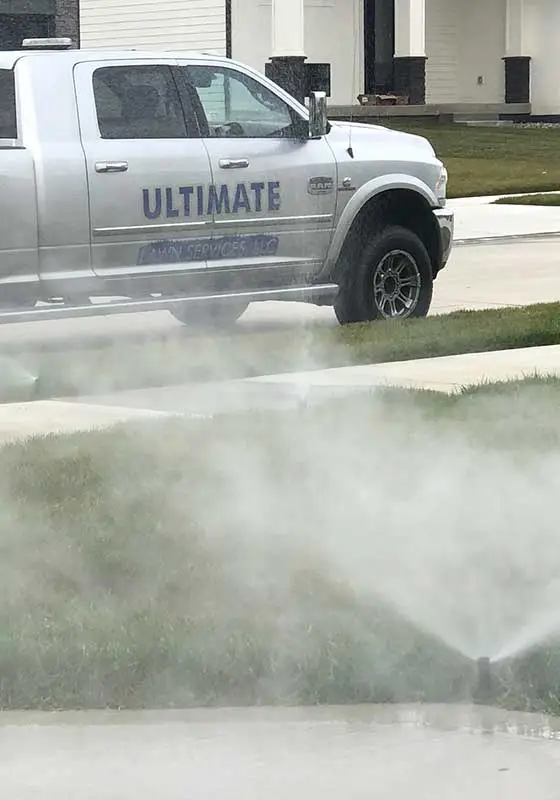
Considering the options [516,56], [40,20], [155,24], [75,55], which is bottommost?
[75,55]

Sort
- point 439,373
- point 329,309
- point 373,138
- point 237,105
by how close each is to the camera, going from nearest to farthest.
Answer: point 439,373 → point 237,105 → point 373,138 → point 329,309

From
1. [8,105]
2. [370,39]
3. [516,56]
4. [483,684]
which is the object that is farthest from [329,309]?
[516,56]

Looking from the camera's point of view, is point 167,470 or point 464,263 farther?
point 464,263

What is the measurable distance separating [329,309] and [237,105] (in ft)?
7.42

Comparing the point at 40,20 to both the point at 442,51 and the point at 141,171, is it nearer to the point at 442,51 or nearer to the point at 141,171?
the point at 442,51

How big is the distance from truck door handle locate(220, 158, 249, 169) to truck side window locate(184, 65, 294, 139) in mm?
181

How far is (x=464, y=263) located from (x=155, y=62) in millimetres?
5922

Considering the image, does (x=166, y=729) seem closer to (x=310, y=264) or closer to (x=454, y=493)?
(x=454, y=493)

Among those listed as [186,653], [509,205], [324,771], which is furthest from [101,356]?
[509,205]

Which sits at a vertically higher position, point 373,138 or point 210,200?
point 373,138

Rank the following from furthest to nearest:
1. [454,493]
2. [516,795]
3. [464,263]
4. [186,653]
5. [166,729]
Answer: [464,263] → [454,493] → [186,653] → [166,729] → [516,795]

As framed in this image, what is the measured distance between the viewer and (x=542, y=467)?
6559 mm

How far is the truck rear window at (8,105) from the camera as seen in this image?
9.81 metres

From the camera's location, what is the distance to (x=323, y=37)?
35812 mm
